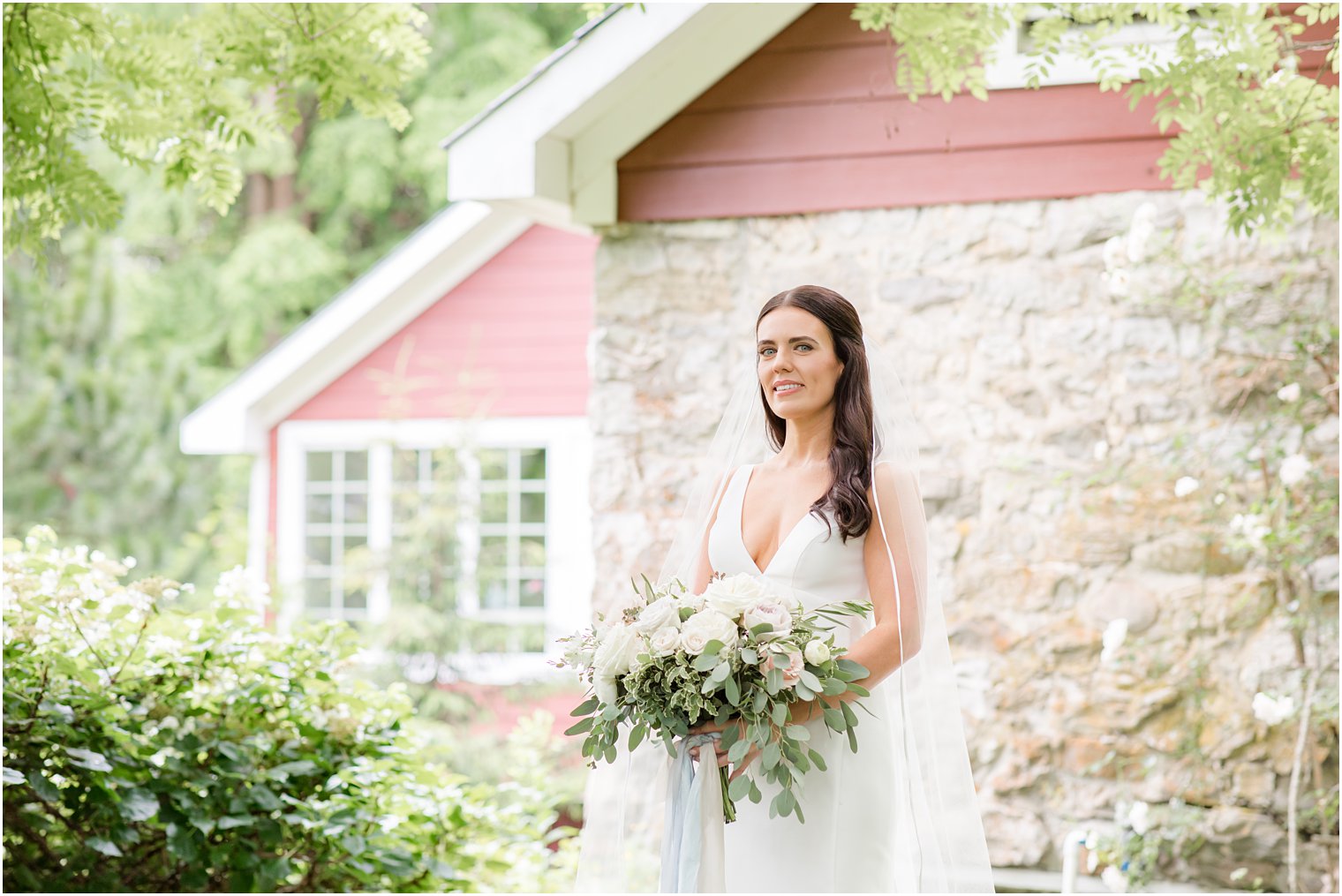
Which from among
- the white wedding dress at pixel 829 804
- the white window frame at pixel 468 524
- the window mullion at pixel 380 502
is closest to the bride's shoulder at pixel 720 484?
the white wedding dress at pixel 829 804

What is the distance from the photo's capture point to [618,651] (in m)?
2.31

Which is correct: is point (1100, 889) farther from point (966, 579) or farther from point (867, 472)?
point (867, 472)

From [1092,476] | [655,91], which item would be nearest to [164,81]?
[655,91]

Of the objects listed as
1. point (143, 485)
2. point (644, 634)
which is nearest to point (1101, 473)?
point (644, 634)

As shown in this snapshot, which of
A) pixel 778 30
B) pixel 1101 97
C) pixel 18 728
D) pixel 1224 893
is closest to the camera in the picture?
pixel 18 728

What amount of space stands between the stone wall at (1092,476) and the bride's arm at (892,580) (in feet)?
7.78

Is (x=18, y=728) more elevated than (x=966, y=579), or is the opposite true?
(x=966, y=579)

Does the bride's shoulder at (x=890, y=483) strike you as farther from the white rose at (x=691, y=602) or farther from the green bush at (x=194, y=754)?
the green bush at (x=194, y=754)

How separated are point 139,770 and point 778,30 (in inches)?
138

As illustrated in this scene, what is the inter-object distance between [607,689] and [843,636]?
514 mm

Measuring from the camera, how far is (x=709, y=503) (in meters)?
2.82

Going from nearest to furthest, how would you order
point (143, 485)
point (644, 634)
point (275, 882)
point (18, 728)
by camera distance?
point (644, 634) → point (18, 728) → point (275, 882) → point (143, 485)

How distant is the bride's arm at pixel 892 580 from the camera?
238cm

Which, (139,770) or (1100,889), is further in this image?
(1100,889)
